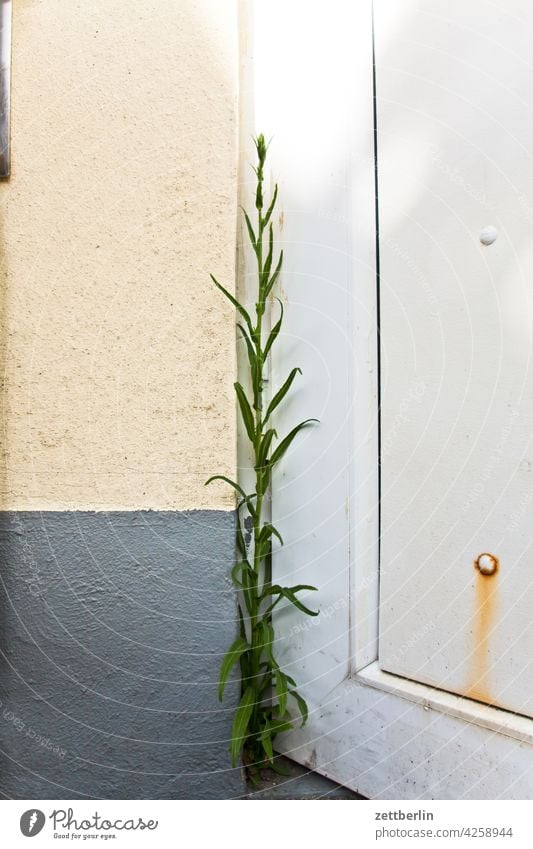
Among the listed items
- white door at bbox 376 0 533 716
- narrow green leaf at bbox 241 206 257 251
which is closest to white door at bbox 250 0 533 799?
white door at bbox 376 0 533 716

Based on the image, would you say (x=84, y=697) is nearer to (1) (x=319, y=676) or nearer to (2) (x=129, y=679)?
(2) (x=129, y=679)

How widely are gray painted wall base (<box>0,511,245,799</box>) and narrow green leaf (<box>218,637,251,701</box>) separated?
1.3 inches

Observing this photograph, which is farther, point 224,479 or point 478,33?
point 224,479

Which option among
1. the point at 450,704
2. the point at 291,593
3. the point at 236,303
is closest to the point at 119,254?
the point at 236,303

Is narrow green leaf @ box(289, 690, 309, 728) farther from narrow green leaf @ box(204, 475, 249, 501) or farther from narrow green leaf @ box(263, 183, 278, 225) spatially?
narrow green leaf @ box(263, 183, 278, 225)

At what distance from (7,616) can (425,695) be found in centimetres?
84

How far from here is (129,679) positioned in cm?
136

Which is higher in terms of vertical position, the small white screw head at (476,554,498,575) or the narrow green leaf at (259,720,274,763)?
the small white screw head at (476,554,498,575)

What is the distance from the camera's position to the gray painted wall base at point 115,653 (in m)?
1.35

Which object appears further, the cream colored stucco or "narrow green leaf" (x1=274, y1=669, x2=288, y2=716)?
the cream colored stucco

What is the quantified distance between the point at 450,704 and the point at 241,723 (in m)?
0.38

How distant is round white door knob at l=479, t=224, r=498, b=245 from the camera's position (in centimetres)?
114

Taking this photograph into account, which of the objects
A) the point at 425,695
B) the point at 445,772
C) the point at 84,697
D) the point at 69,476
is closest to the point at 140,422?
the point at 69,476

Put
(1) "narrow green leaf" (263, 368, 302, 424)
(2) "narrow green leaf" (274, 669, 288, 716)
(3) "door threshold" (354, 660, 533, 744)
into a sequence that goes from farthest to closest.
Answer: (1) "narrow green leaf" (263, 368, 302, 424), (2) "narrow green leaf" (274, 669, 288, 716), (3) "door threshold" (354, 660, 533, 744)
